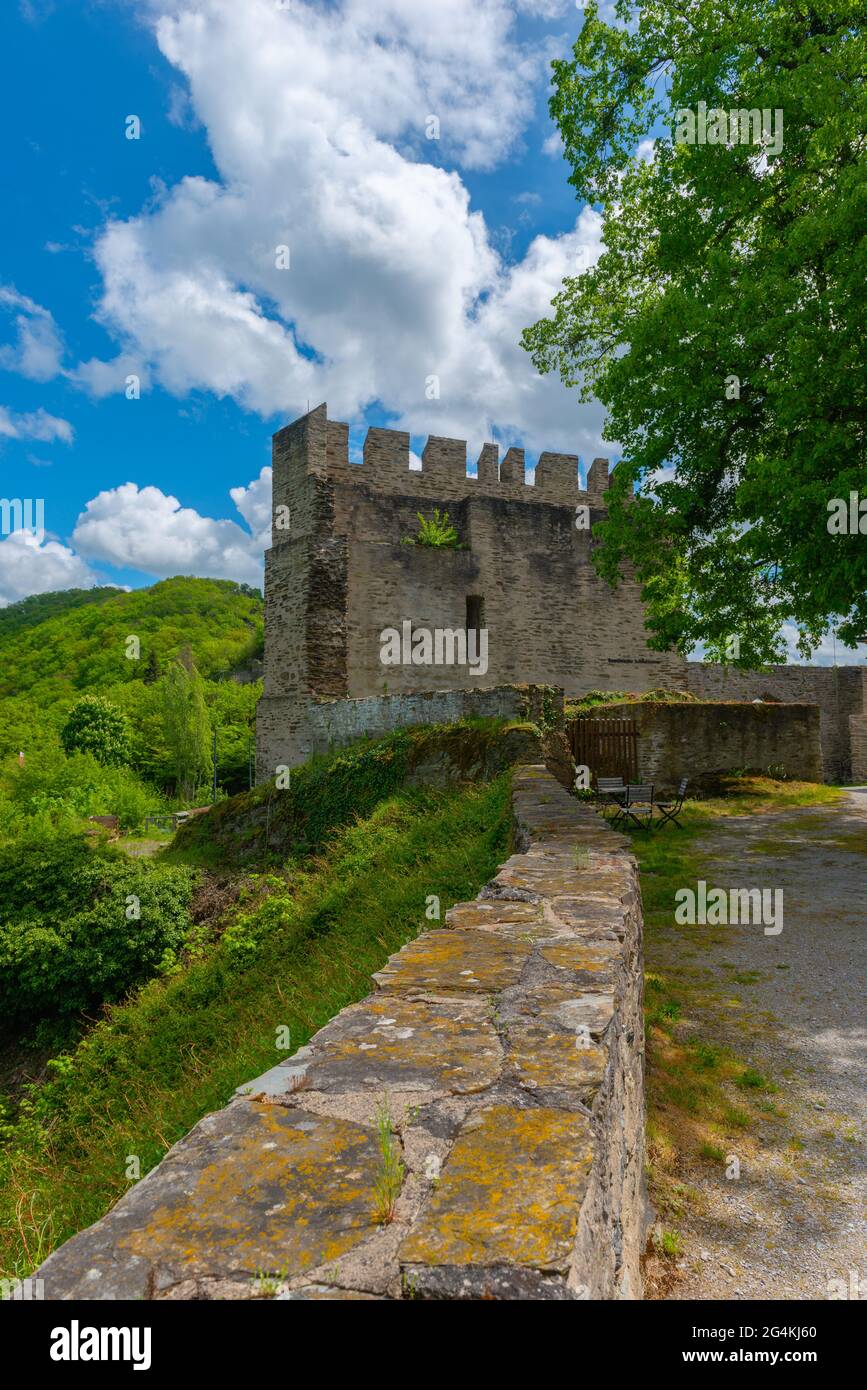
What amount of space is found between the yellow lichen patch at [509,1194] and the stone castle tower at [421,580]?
16848 mm

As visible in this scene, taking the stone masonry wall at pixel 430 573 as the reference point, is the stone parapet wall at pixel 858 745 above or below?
below

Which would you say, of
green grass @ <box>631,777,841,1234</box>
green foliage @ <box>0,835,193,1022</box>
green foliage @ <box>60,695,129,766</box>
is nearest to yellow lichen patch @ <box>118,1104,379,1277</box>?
green grass @ <box>631,777,841,1234</box>

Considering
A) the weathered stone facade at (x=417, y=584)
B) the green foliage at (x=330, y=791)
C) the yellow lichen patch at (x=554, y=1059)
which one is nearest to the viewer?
the yellow lichen patch at (x=554, y=1059)

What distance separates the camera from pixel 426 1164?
1.71m

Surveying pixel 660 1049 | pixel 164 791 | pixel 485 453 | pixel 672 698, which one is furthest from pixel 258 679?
pixel 660 1049

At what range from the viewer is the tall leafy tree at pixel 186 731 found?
152 ft

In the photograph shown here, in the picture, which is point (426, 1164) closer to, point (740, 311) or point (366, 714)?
point (740, 311)

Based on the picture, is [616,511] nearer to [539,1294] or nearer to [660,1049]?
[660,1049]

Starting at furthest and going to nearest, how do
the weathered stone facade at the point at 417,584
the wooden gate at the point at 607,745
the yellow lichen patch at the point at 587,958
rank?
the weathered stone facade at the point at 417,584, the wooden gate at the point at 607,745, the yellow lichen patch at the point at 587,958

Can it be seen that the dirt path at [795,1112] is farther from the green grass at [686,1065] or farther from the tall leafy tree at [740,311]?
the tall leafy tree at [740,311]

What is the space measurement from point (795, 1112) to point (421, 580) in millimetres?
18454

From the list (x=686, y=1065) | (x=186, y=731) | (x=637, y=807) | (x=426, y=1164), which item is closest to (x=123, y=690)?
(x=186, y=731)

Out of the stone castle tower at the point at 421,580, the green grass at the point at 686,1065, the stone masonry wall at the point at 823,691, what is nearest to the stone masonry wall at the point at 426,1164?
the green grass at the point at 686,1065

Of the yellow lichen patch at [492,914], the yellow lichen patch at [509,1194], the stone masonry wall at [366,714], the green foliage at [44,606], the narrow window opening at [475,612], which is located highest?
the green foliage at [44,606]
